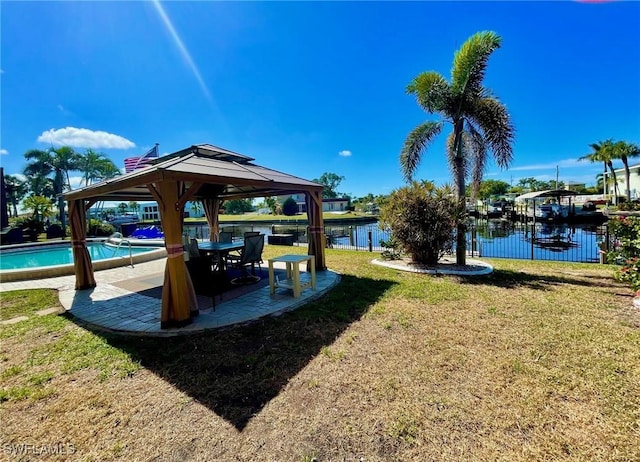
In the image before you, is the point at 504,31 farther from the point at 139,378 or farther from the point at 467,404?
the point at 139,378

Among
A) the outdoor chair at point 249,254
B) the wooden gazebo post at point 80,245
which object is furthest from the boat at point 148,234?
the outdoor chair at point 249,254

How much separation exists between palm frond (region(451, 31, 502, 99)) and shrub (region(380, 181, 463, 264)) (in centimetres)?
249

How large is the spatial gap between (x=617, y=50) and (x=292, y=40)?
11.7 metres

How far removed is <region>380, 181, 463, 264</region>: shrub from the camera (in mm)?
7062

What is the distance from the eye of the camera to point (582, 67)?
1121 cm

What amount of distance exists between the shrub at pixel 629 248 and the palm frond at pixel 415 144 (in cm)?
426

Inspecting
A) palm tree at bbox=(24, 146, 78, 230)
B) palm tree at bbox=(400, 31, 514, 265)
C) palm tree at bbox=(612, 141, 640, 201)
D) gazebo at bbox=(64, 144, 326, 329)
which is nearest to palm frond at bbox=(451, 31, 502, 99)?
palm tree at bbox=(400, 31, 514, 265)

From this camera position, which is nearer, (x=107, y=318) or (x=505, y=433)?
(x=505, y=433)

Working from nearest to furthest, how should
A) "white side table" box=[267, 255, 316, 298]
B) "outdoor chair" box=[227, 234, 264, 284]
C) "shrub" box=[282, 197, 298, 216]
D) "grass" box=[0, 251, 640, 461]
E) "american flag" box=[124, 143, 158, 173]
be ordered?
1. "grass" box=[0, 251, 640, 461]
2. "white side table" box=[267, 255, 316, 298]
3. "outdoor chair" box=[227, 234, 264, 284]
4. "american flag" box=[124, 143, 158, 173]
5. "shrub" box=[282, 197, 298, 216]

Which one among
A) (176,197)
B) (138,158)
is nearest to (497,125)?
(176,197)

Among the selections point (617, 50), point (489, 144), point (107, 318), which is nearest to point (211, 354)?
point (107, 318)

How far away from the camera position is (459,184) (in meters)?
7.31

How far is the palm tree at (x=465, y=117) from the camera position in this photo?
6.45 metres

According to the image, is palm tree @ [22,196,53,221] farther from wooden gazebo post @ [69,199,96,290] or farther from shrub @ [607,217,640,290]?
shrub @ [607,217,640,290]
